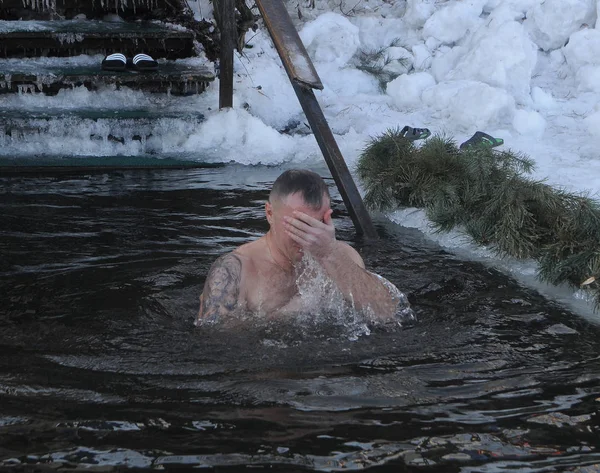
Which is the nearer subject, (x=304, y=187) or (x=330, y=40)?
(x=304, y=187)

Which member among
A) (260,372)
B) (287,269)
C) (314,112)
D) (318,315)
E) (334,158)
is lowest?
(260,372)

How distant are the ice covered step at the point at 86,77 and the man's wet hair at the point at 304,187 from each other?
523 cm

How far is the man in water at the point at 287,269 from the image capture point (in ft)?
15.3

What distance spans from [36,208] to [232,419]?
3.96 m

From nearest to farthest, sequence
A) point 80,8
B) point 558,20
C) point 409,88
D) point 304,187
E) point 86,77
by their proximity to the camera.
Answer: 1. point 304,187
2. point 86,77
3. point 409,88
4. point 558,20
5. point 80,8

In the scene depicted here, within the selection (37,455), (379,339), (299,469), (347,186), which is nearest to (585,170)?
(347,186)

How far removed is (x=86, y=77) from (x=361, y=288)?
5462 millimetres

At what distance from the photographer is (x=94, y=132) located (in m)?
9.02

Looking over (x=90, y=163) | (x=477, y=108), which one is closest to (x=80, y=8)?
(x=90, y=163)

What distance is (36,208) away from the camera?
23.5ft

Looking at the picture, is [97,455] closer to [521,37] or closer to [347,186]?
[347,186]

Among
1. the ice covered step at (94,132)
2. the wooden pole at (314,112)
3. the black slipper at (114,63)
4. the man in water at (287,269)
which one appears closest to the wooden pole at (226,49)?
the ice covered step at (94,132)

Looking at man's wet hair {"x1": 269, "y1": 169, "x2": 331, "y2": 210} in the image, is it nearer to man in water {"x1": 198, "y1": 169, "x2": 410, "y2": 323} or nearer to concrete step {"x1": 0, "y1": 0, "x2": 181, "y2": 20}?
man in water {"x1": 198, "y1": 169, "x2": 410, "y2": 323}

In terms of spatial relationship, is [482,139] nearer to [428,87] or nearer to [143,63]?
[428,87]
